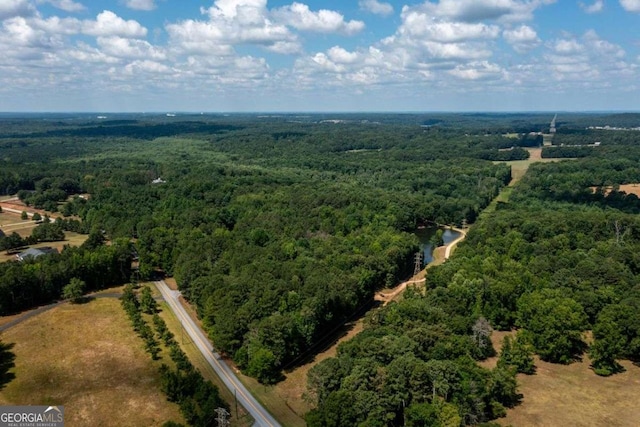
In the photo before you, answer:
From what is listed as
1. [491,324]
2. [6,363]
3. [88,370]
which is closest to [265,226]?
[88,370]

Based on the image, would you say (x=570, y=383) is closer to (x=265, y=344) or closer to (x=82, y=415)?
(x=265, y=344)

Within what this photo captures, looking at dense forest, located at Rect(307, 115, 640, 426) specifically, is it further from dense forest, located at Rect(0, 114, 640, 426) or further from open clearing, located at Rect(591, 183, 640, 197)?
open clearing, located at Rect(591, 183, 640, 197)

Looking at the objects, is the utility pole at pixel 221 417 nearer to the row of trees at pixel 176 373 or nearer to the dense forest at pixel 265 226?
the row of trees at pixel 176 373

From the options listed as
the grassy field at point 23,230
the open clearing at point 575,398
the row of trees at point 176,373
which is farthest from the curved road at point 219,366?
the grassy field at point 23,230

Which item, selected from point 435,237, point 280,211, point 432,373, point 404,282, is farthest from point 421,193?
point 432,373

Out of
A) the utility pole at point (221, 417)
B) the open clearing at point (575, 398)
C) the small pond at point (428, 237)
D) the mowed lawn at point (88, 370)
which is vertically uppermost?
the utility pole at point (221, 417)

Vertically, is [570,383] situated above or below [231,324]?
below

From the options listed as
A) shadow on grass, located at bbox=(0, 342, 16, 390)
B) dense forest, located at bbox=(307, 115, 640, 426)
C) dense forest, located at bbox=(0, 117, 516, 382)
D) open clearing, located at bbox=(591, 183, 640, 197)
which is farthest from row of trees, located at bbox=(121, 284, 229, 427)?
open clearing, located at bbox=(591, 183, 640, 197)
